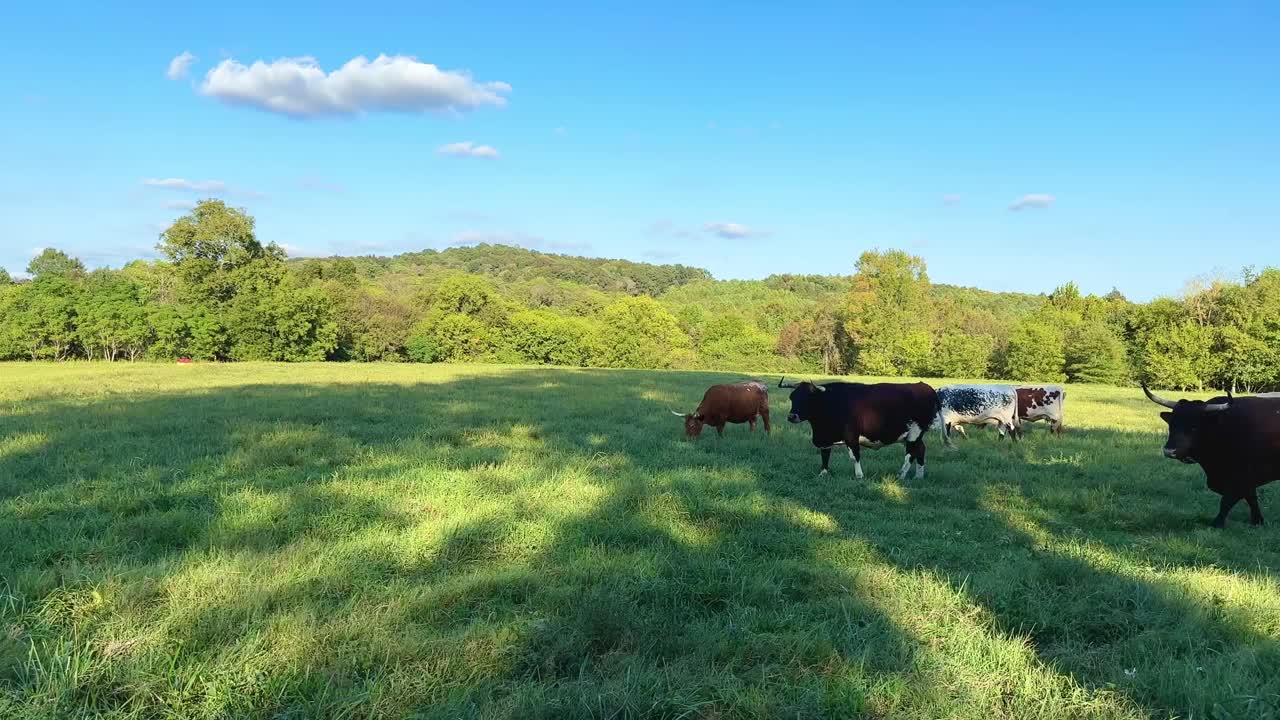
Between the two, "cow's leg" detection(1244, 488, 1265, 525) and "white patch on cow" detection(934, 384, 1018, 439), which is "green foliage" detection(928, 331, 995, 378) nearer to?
"white patch on cow" detection(934, 384, 1018, 439)

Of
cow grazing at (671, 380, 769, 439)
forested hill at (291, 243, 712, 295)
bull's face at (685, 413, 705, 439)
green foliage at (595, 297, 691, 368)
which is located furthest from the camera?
forested hill at (291, 243, 712, 295)

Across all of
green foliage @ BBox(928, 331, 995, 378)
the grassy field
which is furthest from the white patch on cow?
green foliage @ BBox(928, 331, 995, 378)

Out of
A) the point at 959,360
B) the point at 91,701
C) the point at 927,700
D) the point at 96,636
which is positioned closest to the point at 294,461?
the point at 96,636

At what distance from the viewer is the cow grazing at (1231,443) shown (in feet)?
23.7

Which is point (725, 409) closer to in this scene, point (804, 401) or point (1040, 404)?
point (804, 401)

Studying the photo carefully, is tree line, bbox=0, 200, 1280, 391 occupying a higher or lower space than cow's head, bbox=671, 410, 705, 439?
higher

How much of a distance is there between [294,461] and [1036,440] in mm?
14087

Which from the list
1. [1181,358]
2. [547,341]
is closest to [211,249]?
[547,341]

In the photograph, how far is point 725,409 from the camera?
44.6ft

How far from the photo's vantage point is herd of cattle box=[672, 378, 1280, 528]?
23.9ft

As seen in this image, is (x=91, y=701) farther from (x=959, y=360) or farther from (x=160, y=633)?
(x=959, y=360)

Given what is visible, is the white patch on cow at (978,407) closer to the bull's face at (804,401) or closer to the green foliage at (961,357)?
the bull's face at (804,401)

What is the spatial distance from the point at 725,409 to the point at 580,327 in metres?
68.2

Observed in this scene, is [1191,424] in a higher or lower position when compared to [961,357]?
lower
